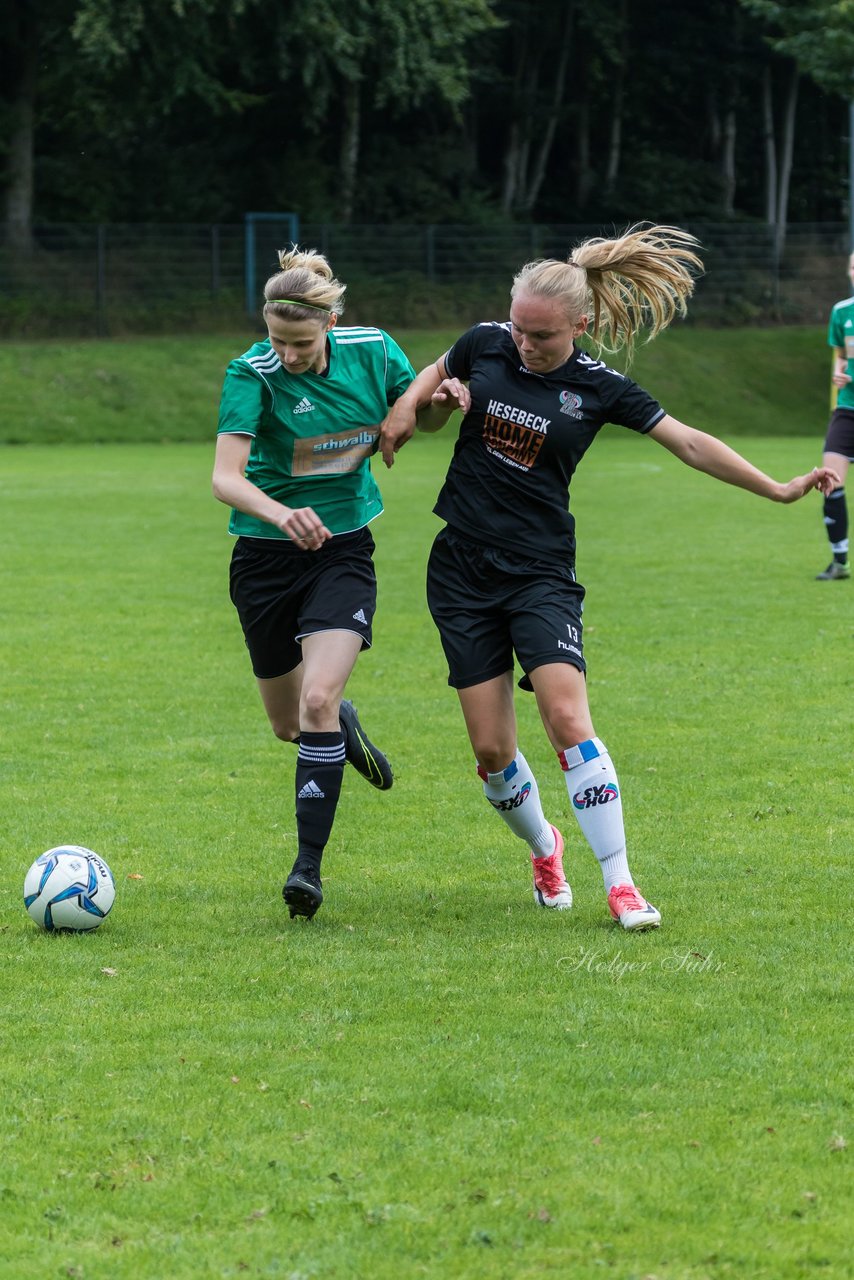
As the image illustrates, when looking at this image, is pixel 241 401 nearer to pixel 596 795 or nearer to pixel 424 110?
pixel 596 795

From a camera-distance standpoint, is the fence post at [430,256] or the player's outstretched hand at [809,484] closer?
the player's outstretched hand at [809,484]

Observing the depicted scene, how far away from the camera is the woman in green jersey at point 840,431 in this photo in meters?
14.1

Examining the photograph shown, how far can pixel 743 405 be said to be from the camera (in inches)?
1549

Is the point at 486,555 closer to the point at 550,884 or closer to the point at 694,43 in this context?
the point at 550,884

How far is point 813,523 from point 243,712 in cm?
1155

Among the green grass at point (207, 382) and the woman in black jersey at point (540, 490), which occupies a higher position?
the woman in black jersey at point (540, 490)

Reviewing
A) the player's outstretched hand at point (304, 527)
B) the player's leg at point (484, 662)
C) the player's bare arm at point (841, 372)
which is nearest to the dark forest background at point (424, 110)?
the player's bare arm at point (841, 372)

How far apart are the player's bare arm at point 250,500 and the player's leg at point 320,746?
46 centimetres

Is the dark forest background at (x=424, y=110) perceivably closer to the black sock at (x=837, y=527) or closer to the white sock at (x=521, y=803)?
the black sock at (x=837, y=527)

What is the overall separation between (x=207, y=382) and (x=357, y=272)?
7.30 metres

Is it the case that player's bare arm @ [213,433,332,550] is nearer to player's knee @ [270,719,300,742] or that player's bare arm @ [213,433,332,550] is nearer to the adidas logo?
the adidas logo

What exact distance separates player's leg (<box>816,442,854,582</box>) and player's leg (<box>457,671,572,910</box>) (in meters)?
8.61

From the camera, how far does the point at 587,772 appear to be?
5.62 m

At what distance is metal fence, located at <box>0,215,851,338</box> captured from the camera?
40594 millimetres
